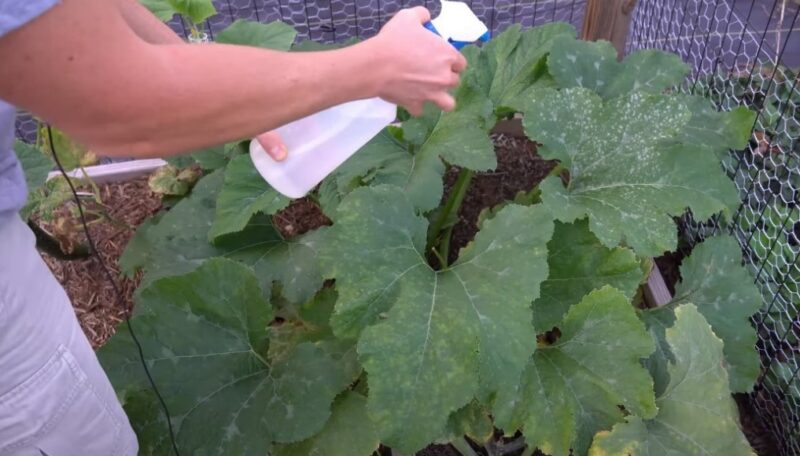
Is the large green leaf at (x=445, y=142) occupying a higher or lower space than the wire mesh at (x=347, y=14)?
higher

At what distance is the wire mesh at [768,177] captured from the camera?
183 centimetres

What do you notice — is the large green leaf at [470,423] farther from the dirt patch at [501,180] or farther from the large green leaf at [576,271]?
the dirt patch at [501,180]

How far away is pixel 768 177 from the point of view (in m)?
1.95

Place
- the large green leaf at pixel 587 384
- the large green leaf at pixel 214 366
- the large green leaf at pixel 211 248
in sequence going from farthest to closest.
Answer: the large green leaf at pixel 211 248 < the large green leaf at pixel 214 366 < the large green leaf at pixel 587 384

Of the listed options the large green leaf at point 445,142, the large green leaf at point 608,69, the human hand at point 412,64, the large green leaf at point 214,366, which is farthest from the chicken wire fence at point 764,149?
the large green leaf at point 214,366

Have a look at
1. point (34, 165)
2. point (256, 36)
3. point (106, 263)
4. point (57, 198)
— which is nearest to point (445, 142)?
point (256, 36)

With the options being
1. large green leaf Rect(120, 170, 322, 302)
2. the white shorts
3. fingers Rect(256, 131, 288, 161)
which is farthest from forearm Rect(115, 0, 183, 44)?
large green leaf Rect(120, 170, 322, 302)

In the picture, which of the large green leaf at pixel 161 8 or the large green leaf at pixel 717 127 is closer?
the large green leaf at pixel 717 127

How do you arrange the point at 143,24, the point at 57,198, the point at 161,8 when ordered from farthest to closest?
the point at 161,8 → the point at 57,198 → the point at 143,24

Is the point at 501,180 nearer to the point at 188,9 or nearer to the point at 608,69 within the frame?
the point at 608,69

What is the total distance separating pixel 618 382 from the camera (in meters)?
1.43

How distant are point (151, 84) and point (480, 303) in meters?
0.82

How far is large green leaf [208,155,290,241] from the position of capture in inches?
68.9

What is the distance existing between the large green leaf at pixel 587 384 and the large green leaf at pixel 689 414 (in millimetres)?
55
